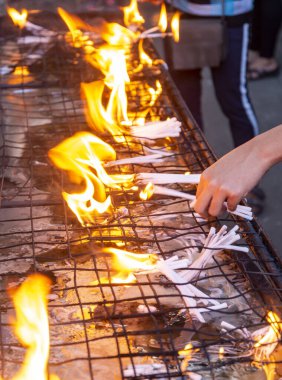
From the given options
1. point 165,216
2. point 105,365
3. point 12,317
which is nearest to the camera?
point 105,365

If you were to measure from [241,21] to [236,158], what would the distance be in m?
2.61

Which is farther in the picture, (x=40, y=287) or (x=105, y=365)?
(x=40, y=287)

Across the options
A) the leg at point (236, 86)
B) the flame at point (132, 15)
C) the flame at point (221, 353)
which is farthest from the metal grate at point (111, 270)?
the flame at point (132, 15)

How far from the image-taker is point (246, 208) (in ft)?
8.23

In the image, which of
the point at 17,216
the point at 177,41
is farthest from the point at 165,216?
the point at 177,41

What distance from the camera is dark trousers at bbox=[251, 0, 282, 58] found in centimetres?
698

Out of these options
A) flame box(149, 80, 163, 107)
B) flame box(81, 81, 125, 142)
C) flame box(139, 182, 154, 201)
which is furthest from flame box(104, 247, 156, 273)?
flame box(149, 80, 163, 107)

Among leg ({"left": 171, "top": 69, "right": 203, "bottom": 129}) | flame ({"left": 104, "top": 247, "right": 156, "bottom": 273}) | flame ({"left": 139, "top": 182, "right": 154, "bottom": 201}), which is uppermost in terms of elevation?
flame ({"left": 104, "top": 247, "right": 156, "bottom": 273})

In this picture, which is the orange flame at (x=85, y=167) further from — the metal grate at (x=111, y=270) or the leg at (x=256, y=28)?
the leg at (x=256, y=28)

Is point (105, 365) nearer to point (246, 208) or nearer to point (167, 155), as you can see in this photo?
point (246, 208)

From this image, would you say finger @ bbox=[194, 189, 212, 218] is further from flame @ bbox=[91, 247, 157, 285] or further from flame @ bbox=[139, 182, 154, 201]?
flame @ bbox=[139, 182, 154, 201]

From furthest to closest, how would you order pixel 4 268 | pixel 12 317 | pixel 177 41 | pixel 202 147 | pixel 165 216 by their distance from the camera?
pixel 177 41 < pixel 202 147 < pixel 165 216 < pixel 4 268 < pixel 12 317

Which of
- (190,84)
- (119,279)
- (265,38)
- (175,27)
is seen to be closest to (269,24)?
(265,38)

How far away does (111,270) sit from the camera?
2338 millimetres
